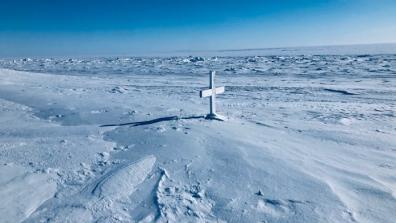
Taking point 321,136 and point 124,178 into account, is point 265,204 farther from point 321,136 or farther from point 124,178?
point 321,136

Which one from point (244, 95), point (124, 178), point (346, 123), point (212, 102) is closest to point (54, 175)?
point (124, 178)

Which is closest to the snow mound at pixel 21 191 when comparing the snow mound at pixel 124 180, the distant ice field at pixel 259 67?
the snow mound at pixel 124 180

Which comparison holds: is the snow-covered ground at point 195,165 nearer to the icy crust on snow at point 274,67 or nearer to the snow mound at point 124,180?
the snow mound at point 124,180

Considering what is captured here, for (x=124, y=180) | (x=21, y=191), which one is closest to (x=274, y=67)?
(x=124, y=180)

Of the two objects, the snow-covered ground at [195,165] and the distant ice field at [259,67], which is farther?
the distant ice field at [259,67]

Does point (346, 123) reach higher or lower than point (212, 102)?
lower

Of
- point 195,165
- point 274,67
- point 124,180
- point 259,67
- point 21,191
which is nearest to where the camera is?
point 21,191

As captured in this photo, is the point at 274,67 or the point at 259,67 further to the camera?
the point at 259,67

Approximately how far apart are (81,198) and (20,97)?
8991 mm

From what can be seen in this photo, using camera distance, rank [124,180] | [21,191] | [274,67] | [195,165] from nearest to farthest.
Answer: [21,191]
[124,180]
[195,165]
[274,67]

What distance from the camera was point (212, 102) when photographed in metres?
8.08

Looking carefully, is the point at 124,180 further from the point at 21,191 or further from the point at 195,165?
the point at 21,191

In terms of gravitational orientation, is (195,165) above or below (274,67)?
above

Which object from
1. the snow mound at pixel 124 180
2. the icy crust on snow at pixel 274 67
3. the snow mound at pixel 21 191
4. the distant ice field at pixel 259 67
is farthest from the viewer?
the distant ice field at pixel 259 67
